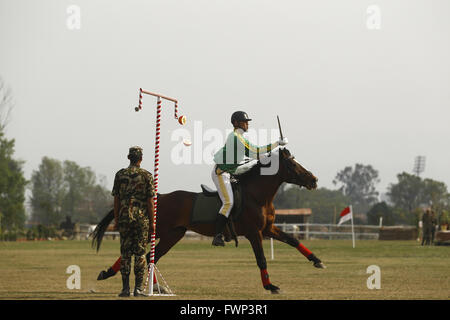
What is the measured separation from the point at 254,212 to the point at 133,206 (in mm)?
2337

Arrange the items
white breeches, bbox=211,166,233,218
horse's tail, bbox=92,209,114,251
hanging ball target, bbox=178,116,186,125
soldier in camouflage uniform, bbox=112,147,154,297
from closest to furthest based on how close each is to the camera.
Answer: soldier in camouflage uniform, bbox=112,147,154,297
hanging ball target, bbox=178,116,186,125
white breeches, bbox=211,166,233,218
horse's tail, bbox=92,209,114,251

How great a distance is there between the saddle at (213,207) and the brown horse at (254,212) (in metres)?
0.08

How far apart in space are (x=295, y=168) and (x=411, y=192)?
14925 centimetres

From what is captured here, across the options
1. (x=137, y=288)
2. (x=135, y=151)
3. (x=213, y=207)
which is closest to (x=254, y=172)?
(x=213, y=207)

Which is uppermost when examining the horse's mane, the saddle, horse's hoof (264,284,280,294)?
the horse's mane

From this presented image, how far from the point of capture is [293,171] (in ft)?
44.1

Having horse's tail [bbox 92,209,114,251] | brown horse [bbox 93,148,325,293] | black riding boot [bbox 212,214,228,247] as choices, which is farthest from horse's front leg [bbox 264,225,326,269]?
horse's tail [bbox 92,209,114,251]

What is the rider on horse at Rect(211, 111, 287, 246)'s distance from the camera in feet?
42.1

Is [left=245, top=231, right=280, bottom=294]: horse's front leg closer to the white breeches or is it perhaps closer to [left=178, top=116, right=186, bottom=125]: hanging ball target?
the white breeches

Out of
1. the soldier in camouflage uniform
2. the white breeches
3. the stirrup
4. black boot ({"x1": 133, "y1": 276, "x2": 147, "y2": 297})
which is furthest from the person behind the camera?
the white breeches

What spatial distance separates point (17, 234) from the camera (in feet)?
202

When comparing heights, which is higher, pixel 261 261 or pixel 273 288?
pixel 261 261

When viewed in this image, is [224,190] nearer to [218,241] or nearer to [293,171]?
[218,241]

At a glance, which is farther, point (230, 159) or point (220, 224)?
point (220, 224)
